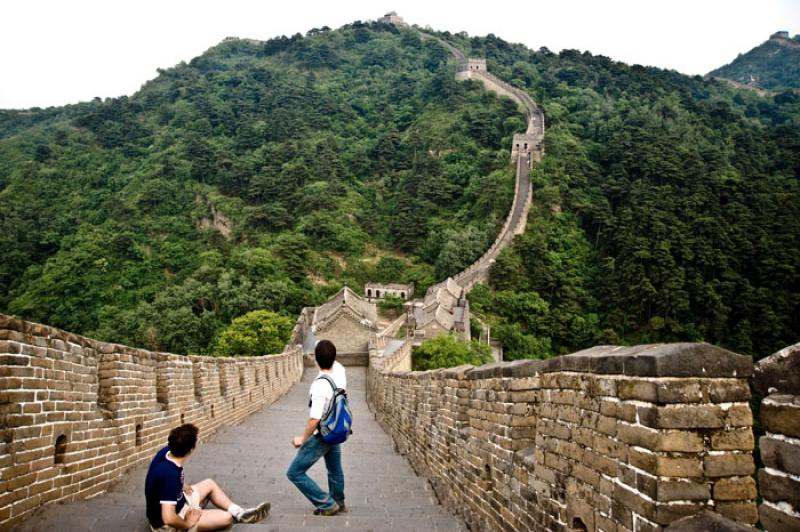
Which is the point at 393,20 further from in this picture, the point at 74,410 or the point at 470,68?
the point at 74,410

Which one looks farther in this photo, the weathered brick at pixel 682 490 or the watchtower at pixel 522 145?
the watchtower at pixel 522 145

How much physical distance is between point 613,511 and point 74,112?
12896 cm

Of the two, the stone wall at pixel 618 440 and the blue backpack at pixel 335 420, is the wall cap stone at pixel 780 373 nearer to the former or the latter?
the stone wall at pixel 618 440

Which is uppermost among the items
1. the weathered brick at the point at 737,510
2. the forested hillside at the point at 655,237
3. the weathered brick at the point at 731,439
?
the forested hillside at the point at 655,237

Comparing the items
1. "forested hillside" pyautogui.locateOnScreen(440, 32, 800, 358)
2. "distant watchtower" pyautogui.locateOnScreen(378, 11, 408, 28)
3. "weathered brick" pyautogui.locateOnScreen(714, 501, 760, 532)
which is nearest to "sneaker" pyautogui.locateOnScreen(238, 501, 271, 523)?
"weathered brick" pyautogui.locateOnScreen(714, 501, 760, 532)

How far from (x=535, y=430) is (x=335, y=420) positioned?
1.90 meters

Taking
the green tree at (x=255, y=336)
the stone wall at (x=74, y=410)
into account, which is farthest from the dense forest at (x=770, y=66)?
the stone wall at (x=74, y=410)

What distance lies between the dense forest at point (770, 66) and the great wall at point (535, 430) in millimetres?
188438

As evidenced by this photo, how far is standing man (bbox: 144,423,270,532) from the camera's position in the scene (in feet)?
14.6

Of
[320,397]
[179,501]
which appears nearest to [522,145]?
[320,397]

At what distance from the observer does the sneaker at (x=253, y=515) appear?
4895 mm

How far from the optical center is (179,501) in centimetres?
458

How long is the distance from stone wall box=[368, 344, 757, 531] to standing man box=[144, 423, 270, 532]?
2191 millimetres

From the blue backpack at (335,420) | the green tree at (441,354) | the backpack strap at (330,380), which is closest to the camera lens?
the blue backpack at (335,420)
